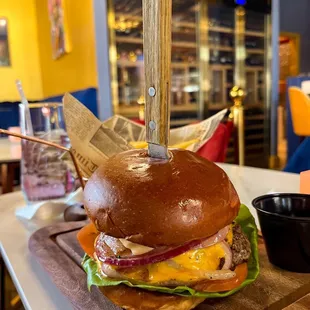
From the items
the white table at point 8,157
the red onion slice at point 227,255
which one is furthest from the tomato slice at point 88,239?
the white table at point 8,157

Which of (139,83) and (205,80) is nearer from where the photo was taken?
(139,83)

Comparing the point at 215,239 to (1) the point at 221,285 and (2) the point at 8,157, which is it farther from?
(2) the point at 8,157

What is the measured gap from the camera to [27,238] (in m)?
0.86

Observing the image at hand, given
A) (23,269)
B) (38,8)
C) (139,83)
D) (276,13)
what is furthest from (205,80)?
(23,269)

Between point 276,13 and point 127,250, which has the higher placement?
point 276,13

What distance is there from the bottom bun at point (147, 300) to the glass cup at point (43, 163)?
0.60 metres

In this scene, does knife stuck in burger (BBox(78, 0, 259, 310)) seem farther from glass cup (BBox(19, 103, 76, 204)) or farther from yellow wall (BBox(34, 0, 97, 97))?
yellow wall (BBox(34, 0, 97, 97))

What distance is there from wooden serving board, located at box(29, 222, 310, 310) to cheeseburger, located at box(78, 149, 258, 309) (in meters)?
0.02

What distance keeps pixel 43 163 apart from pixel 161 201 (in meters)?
0.69

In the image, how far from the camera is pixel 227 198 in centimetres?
54

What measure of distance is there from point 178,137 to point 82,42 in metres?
3.20

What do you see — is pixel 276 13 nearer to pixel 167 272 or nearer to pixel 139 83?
pixel 139 83

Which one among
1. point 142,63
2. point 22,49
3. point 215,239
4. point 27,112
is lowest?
point 215,239

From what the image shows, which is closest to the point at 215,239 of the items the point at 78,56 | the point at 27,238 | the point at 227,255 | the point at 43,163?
the point at 227,255
